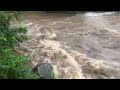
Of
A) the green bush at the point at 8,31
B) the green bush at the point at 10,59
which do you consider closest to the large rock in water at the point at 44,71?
the green bush at the point at 10,59

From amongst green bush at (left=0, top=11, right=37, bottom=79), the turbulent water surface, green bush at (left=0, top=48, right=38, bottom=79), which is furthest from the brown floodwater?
green bush at (left=0, top=48, right=38, bottom=79)

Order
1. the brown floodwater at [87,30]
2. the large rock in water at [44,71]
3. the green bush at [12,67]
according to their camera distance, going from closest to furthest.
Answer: the green bush at [12,67] → the large rock in water at [44,71] → the brown floodwater at [87,30]

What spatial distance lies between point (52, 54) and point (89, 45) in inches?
35.8

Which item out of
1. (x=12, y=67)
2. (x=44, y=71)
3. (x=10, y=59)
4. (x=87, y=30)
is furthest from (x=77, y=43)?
(x=12, y=67)

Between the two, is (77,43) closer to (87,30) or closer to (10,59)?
(87,30)

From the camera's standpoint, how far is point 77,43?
5.90m

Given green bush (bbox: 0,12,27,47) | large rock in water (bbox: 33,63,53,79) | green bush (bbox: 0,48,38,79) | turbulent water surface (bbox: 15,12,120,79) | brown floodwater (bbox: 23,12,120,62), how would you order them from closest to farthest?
green bush (bbox: 0,48,38,79), large rock in water (bbox: 33,63,53,79), green bush (bbox: 0,12,27,47), turbulent water surface (bbox: 15,12,120,79), brown floodwater (bbox: 23,12,120,62)

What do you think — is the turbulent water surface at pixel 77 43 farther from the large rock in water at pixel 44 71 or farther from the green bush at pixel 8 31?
the green bush at pixel 8 31

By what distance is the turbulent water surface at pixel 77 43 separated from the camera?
4824 millimetres

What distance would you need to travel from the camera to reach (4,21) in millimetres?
4559

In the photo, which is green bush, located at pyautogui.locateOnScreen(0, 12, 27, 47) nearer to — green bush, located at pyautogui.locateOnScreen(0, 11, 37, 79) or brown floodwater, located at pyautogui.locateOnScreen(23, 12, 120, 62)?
green bush, located at pyautogui.locateOnScreen(0, 11, 37, 79)

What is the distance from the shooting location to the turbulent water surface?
15.8 feet
